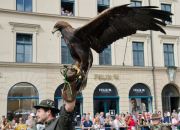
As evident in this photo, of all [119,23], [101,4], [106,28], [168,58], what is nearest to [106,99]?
[168,58]

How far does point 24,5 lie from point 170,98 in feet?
45.4

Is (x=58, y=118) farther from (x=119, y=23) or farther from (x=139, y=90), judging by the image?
(x=139, y=90)

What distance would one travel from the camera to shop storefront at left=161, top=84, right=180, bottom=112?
1140 inches

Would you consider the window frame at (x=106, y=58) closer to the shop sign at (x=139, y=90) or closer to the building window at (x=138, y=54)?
the building window at (x=138, y=54)

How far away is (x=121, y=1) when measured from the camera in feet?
94.8

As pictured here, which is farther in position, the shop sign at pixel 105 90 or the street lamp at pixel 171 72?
the street lamp at pixel 171 72

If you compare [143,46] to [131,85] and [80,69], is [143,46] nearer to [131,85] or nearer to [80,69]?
[131,85]

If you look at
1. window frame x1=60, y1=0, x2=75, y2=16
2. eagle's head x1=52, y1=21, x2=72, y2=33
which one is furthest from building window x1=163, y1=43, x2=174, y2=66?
eagle's head x1=52, y1=21, x2=72, y2=33

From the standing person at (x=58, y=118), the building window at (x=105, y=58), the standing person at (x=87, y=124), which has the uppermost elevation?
the building window at (x=105, y=58)

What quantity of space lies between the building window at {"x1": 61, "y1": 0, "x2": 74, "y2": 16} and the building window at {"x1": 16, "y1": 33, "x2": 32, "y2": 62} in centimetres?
343

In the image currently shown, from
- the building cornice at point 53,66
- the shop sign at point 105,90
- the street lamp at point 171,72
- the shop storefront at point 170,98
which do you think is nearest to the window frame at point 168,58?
the street lamp at point 171,72

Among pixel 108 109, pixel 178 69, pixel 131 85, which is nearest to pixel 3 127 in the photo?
pixel 108 109

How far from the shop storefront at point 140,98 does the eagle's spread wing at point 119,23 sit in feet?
77.6

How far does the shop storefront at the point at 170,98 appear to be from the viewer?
29.0 metres
